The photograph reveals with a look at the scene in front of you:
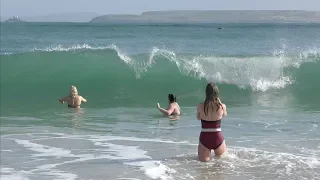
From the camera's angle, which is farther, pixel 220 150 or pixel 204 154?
pixel 220 150

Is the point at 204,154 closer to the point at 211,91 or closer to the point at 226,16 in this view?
the point at 211,91

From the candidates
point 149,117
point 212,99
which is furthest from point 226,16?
point 212,99

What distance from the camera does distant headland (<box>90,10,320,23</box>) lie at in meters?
94.6

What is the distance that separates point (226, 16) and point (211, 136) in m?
112

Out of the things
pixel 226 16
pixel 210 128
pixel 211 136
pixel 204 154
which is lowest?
pixel 204 154

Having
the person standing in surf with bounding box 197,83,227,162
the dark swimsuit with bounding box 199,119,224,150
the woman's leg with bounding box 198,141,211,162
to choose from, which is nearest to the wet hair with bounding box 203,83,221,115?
the person standing in surf with bounding box 197,83,227,162

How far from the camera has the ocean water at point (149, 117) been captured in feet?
25.2

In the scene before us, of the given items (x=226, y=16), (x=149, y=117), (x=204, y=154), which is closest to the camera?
(x=204, y=154)

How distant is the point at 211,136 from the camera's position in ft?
25.9

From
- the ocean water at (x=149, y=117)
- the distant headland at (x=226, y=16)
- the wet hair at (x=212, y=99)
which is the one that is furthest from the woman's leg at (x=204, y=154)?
the distant headland at (x=226, y=16)

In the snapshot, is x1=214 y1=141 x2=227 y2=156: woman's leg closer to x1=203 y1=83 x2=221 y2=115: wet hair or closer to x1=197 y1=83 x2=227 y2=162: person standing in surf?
x1=197 y1=83 x2=227 y2=162: person standing in surf

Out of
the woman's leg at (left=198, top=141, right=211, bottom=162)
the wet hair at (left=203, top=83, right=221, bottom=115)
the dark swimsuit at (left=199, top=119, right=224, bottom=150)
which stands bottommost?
the woman's leg at (left=198, top=141, right=211, bottom=162)

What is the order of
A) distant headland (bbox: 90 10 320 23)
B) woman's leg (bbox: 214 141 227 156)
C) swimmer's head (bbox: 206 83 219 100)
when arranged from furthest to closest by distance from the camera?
distant headland (bbox: 90 10 320 23) < woman's leg (bbox: 214 141 227 156) < swimmer's head (bbox: 206 83 219 100)

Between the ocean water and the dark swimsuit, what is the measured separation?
0.76 feet
